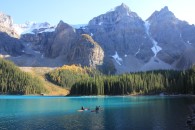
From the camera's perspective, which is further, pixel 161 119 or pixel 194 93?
pixel 194 93

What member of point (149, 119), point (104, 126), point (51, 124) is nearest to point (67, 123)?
point (51, 124)

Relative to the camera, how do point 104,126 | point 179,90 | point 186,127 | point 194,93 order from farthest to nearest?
point 179,90 → point 194,93 → point 104,126 → point 186,127

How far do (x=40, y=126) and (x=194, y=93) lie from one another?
13263cm

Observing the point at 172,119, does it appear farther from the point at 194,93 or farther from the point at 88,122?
the point at 194,93

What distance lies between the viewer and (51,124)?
67312mm

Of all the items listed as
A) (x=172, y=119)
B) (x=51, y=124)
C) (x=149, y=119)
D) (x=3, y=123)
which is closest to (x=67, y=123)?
(x=51, y=124)

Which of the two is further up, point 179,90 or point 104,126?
point 179,90

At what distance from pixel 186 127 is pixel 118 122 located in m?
15.4

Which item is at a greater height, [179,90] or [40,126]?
[179,90]

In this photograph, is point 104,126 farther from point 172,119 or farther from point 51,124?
point 172,119

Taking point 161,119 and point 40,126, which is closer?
point 40,126

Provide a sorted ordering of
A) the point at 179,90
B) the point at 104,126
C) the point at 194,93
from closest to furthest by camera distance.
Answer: the point at 104,126
the point at 194,93
the point at 179,90

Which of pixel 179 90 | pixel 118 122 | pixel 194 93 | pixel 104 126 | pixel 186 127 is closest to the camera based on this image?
pixel 186 127

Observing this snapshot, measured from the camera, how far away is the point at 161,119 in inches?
2830
